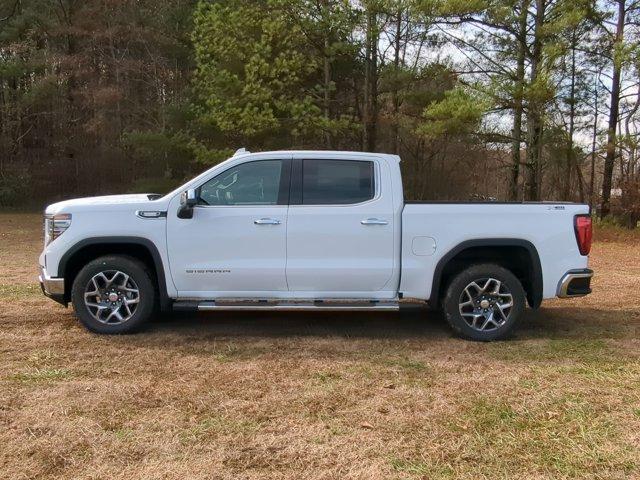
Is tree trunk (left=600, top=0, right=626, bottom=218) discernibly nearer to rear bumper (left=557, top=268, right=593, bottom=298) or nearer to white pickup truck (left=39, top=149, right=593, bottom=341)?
rear bumper (left=557, top=268, right=593, bottom=298)

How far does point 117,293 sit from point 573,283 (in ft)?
14.8

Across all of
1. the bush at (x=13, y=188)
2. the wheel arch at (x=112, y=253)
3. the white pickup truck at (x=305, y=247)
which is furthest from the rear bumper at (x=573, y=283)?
the bush at (x=13, y=188)

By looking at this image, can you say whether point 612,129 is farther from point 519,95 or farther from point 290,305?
point 290,305

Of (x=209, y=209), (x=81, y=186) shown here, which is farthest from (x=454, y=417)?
(x=81, y=186)

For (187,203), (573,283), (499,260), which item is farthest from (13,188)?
(573,283)

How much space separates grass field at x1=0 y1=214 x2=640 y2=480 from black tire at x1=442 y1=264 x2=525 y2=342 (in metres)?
0.18

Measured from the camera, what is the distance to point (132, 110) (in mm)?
26172

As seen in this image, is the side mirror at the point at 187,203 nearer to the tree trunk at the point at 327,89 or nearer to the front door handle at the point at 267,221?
the front door handle at the point at 267,221

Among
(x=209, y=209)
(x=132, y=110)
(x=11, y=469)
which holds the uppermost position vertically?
(x=132, y=110)

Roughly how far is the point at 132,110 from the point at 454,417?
82.5 ft

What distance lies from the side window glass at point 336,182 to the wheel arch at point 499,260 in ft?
3.40

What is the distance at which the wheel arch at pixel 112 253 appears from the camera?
18.6 feet

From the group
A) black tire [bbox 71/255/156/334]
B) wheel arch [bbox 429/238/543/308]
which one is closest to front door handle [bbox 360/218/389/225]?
wheel arch [bbox 429/238/543/308]

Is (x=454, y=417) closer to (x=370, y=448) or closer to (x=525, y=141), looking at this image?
(x=370, y=448)
